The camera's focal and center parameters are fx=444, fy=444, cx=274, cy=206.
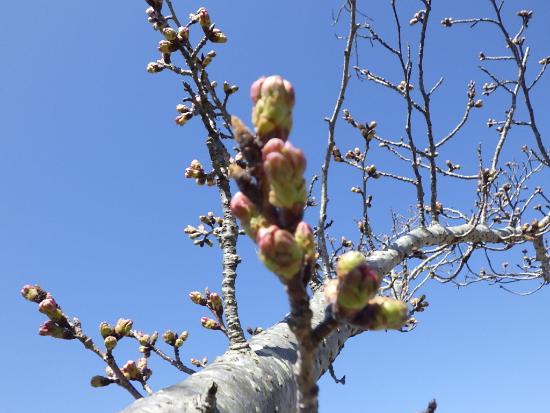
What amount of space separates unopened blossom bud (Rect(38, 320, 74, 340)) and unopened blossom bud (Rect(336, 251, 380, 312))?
1740mm

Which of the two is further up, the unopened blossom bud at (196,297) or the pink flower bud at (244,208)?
the unopened blossom bud at (196,297)

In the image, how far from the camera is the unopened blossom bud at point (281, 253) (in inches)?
28.1

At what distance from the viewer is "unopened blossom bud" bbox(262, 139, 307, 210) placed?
2.38ft

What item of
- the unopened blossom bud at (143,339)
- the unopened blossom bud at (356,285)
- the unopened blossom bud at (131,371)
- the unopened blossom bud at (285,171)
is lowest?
the unopened blossom bud at (356,285)

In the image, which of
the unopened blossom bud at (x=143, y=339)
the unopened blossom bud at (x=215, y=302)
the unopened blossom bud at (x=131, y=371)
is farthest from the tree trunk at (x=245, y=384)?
the unopened blossom bud at (x=143, y=339)

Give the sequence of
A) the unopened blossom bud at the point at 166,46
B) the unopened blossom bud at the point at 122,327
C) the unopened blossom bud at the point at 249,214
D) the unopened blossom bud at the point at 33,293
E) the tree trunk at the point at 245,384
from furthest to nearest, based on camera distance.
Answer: the unopened blossom bud at the point at 166,46
the unopened blossom bud at the point at 122,327
the unopened blossom bud at the point at 33,293
the tree trunk at the point at 245,384
the unopened blossom bud at the point at 249,214

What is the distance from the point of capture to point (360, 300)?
0.77m

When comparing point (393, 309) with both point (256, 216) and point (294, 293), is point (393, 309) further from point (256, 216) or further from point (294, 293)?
point (256, 216)

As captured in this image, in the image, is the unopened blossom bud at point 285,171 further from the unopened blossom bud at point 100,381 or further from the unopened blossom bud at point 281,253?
the unopened blossom bud at point 100,381

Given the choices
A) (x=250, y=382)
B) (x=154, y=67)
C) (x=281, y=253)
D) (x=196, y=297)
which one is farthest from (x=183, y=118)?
(x=281, y=253)

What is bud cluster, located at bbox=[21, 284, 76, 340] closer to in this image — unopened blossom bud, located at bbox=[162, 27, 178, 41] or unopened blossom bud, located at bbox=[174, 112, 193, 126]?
unopened blossom bud, located at bbox=[174, 112, 193, 126]

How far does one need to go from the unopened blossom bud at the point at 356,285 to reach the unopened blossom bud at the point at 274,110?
26 centimetres

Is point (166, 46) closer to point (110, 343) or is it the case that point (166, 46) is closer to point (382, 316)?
point (110, 343)

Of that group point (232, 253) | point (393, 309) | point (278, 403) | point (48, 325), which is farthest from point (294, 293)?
point (232, 253)
